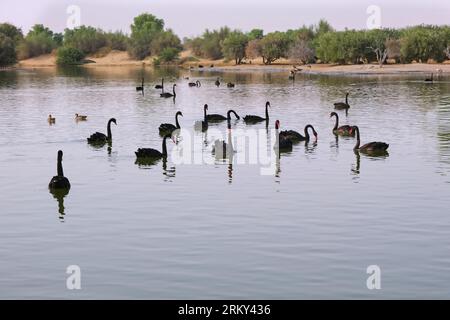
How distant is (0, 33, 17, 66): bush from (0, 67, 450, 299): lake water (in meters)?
118

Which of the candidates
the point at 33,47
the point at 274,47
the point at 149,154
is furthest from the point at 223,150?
the point at 33,47

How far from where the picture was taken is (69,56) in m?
180

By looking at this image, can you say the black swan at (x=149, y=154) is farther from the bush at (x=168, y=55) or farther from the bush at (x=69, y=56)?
the bush at (x=69, y=56)

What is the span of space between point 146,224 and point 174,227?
860 millimetres

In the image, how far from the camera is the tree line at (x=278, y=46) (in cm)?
12212

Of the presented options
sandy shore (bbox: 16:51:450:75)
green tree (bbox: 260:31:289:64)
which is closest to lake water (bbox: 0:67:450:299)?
sandy shore (bbox: 16:51:450:75)

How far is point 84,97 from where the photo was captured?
69.4 m

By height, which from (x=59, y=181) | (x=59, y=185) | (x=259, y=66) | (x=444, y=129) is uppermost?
(x=259, y=66)

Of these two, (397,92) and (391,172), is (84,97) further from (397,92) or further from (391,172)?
(391,172)

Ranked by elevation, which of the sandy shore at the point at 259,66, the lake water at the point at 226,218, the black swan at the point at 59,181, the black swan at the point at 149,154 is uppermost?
the sandy shore at the point at 259,66

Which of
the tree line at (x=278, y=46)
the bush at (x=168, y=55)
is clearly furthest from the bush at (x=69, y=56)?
the bush at (x=168, y=55)

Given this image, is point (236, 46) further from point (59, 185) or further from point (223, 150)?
point (59, 185)

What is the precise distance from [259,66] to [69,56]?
178ft
